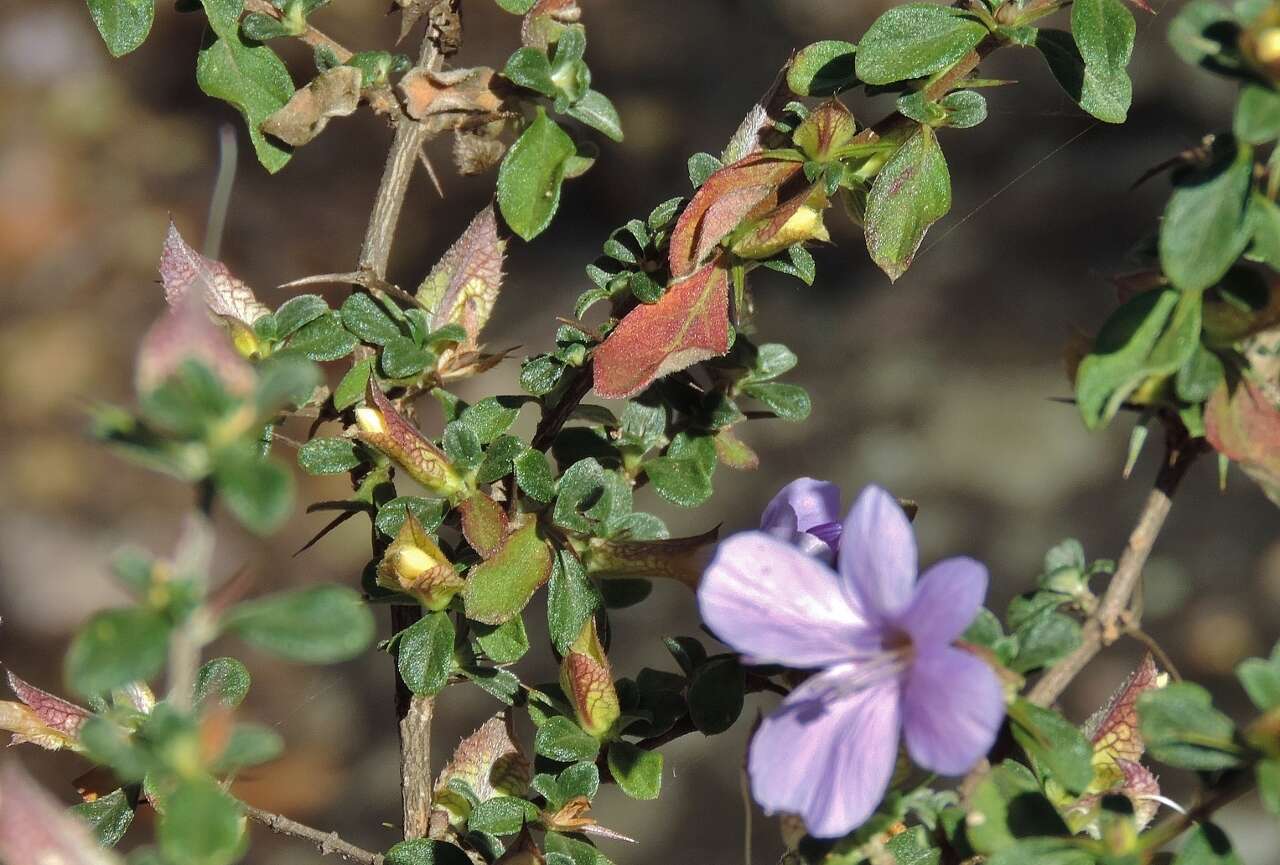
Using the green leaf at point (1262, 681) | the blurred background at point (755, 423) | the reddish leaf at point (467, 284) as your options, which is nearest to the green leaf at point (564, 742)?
the reddish leaf at point (467, 284)

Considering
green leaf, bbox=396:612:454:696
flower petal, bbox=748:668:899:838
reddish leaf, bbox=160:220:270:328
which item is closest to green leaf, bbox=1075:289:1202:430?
flower petal, bbox=748:668:899:838

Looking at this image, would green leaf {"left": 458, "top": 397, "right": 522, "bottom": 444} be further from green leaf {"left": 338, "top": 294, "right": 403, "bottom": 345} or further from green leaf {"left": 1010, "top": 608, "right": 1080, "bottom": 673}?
green leaf {"left": 1010, "top": 608, "right": 1080, "bottom": 673}

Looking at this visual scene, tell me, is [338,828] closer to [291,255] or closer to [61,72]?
[291,255]

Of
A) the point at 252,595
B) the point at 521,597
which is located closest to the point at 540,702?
the point at 521,597

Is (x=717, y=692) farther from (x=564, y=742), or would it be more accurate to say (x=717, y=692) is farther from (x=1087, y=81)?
(x=1087, y=81)

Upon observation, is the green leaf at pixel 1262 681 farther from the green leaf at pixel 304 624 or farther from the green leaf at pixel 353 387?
the green leaf at pixel 353 387

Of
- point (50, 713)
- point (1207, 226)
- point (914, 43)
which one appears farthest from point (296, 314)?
point (1207, 226)
